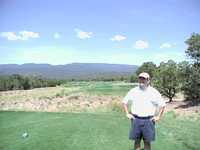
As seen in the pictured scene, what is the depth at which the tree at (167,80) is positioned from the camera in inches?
941

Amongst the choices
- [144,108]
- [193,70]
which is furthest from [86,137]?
[193,70]

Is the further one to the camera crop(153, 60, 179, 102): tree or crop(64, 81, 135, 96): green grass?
crop(64, 81, 135, 96): green grass

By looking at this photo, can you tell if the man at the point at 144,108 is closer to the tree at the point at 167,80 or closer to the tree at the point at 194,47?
the tree at the point at 194,47

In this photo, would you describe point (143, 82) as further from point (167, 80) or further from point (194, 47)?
point (167, 80)

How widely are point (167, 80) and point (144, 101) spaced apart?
19729mm

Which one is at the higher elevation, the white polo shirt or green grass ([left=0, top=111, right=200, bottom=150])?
the white polo shirt

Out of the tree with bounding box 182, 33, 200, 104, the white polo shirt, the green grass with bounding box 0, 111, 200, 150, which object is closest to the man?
the white polo shirt

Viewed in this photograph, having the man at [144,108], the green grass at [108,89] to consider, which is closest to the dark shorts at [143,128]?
the man at [144,108]

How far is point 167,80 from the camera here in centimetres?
2433

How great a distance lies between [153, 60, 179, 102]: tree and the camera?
2391cm

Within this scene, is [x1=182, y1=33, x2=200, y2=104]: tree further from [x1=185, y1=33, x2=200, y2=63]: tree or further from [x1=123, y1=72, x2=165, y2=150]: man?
[x1=123, y1=72, x2=165, y2=150]: man

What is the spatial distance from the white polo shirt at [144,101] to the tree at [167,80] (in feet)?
61.6

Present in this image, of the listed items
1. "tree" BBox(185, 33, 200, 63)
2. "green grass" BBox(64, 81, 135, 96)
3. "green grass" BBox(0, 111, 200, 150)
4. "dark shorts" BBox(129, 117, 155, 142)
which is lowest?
"green grass" BBox(64, 81, 135, 96)

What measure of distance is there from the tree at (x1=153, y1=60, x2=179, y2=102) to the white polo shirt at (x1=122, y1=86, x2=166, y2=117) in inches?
739
